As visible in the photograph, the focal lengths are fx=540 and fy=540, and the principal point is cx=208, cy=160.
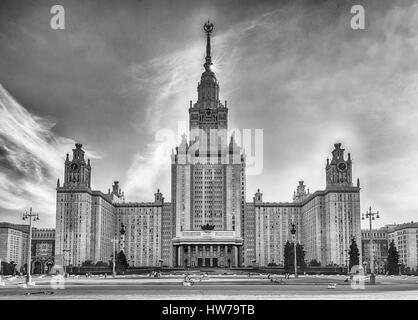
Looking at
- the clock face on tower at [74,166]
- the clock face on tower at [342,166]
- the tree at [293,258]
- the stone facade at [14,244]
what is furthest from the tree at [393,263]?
the stone facade at [14,244]

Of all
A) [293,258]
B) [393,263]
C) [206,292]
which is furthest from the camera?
[293,258]

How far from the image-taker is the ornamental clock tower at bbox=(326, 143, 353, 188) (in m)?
180

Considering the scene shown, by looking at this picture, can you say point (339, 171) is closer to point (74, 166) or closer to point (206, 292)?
point (74, 166)

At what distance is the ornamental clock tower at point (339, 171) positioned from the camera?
18049cm

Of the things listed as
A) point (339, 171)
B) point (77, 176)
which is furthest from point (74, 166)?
point (339, 171)

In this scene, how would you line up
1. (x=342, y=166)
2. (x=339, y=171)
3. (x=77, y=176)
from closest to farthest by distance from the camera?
(x=77, y=176) → (x=342, y=166) → (x=339, y=171)

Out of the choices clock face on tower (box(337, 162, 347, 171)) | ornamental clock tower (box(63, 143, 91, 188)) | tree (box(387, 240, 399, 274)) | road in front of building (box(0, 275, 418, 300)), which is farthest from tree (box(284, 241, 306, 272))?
road in front of building (box(0, 275, 418, 300))

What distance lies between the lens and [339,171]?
182375 millimetres

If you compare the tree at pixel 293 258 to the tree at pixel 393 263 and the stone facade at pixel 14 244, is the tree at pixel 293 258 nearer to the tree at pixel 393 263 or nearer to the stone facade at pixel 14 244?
the tree at pixel 393 263

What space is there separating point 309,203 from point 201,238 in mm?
41905
